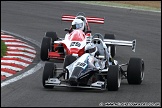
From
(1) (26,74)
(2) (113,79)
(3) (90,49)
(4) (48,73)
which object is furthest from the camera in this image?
(1) (26,74)

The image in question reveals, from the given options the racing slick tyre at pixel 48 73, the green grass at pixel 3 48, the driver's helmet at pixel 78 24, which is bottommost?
the racing slick tyre at pixel 48 73

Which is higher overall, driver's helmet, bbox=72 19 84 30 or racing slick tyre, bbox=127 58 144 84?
driver's helmet, bbox=72 19 84 30

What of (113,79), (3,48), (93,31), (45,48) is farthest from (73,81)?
(93,31)

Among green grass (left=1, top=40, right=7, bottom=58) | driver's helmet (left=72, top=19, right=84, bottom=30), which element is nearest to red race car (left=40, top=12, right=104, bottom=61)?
driver's helmet (left=72, top=19, right=84, bottom=30)

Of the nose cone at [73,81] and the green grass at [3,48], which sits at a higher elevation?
the green grass at [3,48]

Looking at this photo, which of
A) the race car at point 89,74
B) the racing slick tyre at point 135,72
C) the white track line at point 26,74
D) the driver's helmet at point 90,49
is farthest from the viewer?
the racing slick tyre at point 135,72

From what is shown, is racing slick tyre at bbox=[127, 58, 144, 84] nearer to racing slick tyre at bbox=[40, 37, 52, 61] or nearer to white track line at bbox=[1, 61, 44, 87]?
white track line at bbox=[1, 61, 44, 87]

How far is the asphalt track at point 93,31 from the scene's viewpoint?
45.4 ft

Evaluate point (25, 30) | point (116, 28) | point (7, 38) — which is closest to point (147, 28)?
point (116, 28)

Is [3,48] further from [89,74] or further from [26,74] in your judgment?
[89,74]

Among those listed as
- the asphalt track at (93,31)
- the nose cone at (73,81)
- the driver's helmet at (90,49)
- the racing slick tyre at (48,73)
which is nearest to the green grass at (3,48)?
the asphalt track at (93,31)

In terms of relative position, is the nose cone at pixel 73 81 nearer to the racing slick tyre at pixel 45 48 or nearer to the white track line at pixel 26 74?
the white track line at pixel 26 74

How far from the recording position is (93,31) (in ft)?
89.1

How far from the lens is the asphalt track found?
45.4 feet
